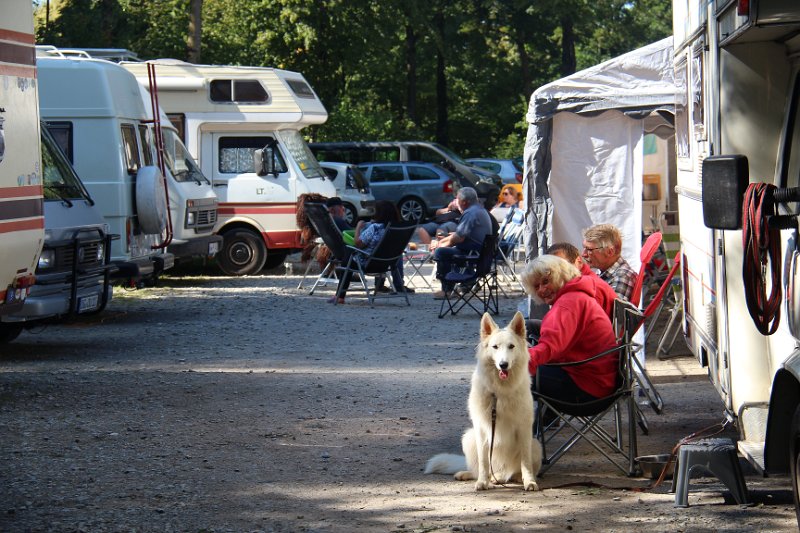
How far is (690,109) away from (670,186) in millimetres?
8034

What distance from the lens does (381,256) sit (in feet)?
48.1

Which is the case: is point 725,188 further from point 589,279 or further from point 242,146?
point 242,146

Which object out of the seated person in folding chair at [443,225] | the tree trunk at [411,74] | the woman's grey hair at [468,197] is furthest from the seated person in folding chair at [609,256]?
the tree trunk at [411,74]

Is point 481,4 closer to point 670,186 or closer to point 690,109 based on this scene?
point 670,186

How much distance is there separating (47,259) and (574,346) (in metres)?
5.62

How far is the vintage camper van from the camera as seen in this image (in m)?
10.3

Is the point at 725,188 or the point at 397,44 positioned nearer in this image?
the point at 725,188

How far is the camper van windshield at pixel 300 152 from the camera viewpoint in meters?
18.9

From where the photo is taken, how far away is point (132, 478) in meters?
6.43

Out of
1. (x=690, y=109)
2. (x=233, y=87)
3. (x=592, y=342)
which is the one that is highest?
(x=233, y=87)

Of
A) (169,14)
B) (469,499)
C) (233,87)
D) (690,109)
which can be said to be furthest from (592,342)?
(169,14)

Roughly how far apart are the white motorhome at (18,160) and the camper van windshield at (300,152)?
991 cm

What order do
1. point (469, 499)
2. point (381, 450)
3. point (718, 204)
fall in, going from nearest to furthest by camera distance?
point (718, 204), point (469, 499), point (381, 450)

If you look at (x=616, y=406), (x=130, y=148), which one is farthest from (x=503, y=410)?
(x=130, y=148)
